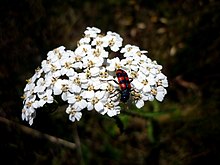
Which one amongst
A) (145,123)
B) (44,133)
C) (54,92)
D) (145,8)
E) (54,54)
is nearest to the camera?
(54,92)

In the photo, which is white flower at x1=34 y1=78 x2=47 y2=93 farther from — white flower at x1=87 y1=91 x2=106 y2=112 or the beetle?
the beetle

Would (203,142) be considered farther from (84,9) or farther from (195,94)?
(84,9)

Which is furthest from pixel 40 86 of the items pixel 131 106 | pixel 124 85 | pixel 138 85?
pixel 131 106

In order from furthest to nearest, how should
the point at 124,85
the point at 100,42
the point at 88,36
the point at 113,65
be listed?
the point at 88,36
the point at 100,42
the point at 113,65
the point at 124,85

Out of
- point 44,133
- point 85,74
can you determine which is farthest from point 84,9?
point 85,74

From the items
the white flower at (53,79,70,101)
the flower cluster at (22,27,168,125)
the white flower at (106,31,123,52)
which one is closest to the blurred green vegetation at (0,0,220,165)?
the flower cluster at (22,27,168,125)

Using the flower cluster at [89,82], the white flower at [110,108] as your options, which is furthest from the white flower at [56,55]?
the white flower at [110,108]

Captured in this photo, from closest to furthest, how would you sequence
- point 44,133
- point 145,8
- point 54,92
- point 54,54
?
point 54,92 < point 54,54 < point 44,133 < point 145,8

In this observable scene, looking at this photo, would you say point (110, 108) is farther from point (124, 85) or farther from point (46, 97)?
point (46, 97)
